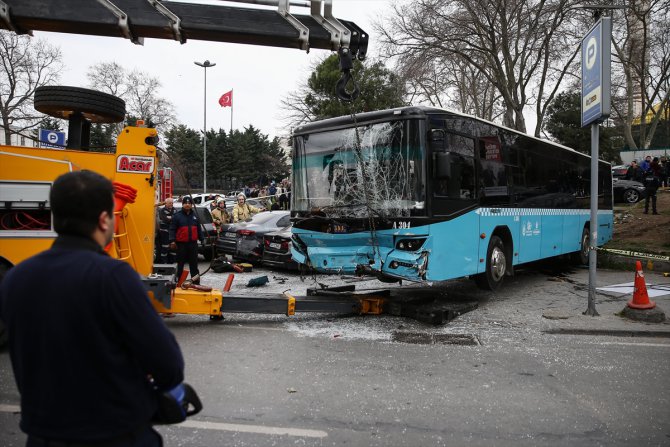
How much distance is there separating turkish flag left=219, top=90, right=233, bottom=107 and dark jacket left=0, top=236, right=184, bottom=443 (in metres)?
40.7

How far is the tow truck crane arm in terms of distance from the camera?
585 cm

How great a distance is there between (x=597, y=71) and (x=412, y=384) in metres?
5.93

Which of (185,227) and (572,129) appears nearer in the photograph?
(185,227)

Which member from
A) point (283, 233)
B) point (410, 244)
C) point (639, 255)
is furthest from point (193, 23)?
point (639, 255)

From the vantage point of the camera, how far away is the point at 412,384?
16.5 ft

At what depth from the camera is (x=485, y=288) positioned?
9.31m

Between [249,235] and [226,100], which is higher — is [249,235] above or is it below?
below

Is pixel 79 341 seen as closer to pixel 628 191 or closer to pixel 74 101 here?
pixel 74 101


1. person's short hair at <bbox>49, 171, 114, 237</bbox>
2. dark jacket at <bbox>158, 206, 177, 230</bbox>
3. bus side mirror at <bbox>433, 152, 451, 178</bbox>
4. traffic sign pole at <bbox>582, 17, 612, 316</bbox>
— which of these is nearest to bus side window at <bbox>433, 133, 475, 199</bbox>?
bus side mirror at <bbox>433, 152, 451, 178</bbox>

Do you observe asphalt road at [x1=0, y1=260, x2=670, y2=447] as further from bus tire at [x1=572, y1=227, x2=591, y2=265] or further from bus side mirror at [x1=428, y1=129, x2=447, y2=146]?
bus tire at [x1=572, y1=227, x2=591, y2=265]

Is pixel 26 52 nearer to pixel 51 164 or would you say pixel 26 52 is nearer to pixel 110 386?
pixel 51 164

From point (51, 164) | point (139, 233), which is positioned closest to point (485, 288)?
point (139, 233)

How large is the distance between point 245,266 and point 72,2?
7.79 meters

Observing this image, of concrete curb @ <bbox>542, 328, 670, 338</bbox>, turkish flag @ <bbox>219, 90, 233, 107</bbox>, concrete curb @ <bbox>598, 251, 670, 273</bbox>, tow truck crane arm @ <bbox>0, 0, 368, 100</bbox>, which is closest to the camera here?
tow truck crane arm @ <bbox>0, 0, 368, 100</bbox>
